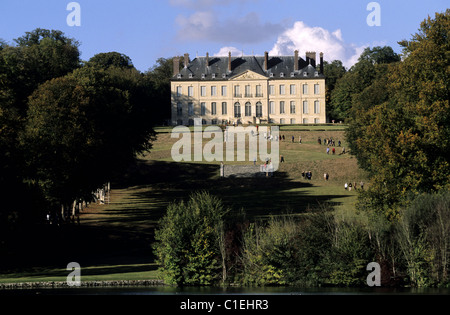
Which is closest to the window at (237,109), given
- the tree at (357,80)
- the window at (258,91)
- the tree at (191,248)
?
the window at (258,91)

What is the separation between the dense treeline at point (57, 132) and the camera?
37.6 meters

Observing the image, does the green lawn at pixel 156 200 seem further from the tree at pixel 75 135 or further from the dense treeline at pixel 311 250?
the tree at pixel 75 135

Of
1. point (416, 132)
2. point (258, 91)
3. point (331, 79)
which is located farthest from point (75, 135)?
point (331, 79)

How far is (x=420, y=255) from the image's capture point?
29984mm

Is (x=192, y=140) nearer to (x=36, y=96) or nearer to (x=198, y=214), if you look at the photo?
(x=36, y=96)

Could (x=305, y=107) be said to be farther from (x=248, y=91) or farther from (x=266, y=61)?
(x=266, y=61)

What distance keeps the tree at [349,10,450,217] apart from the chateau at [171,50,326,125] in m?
74.3

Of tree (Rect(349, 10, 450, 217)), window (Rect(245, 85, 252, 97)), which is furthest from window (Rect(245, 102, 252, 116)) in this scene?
tree (Rect(349, 10, 450, 217))

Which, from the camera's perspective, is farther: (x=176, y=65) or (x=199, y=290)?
(x=176, y=65)

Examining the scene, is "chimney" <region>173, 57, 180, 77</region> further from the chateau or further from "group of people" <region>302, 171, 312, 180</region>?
"group of people" <region>302, 171, 312, 180</region>

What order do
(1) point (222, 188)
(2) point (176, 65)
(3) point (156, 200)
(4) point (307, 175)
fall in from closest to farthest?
(3) point (156, 200) → (1) point (222, 188) → (4) point (307, 175) → (2) point (176, 65)

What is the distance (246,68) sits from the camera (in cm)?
11412

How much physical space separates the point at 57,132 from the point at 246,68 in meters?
72.7

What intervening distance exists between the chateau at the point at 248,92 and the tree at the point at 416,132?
74.3 meters
